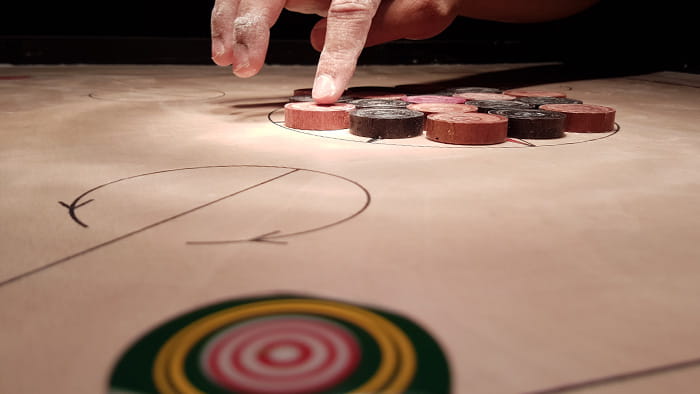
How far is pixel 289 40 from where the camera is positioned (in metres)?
4.27

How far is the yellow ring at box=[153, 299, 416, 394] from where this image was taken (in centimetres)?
57

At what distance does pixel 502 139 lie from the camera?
169 centimetres

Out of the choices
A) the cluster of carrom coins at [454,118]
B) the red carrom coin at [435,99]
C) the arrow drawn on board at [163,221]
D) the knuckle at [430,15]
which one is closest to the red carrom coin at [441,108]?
the cluster of carrom coins at [454,118]

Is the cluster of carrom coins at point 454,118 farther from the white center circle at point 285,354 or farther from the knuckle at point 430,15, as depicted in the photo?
the white center circle at point 285,354

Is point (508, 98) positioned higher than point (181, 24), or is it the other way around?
point (181, 24)

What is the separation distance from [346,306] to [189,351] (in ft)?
0.63

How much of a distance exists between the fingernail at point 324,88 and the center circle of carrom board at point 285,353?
1.31m

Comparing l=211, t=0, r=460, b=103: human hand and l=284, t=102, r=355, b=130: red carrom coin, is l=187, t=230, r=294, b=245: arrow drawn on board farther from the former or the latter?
l=211, t=0, r=460, b=103: human hand

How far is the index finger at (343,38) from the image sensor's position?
204cm

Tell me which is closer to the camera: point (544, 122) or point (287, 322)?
point (287, 322)

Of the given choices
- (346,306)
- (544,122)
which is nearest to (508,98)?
(544,122)

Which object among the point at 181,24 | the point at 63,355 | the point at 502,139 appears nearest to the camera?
the point at 63,355

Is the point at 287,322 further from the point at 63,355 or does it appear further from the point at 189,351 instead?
the point at 63,355

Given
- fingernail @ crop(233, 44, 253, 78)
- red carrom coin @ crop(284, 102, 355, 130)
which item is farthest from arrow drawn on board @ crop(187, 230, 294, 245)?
fingernail @ crop(233, 44, 253, 78)
